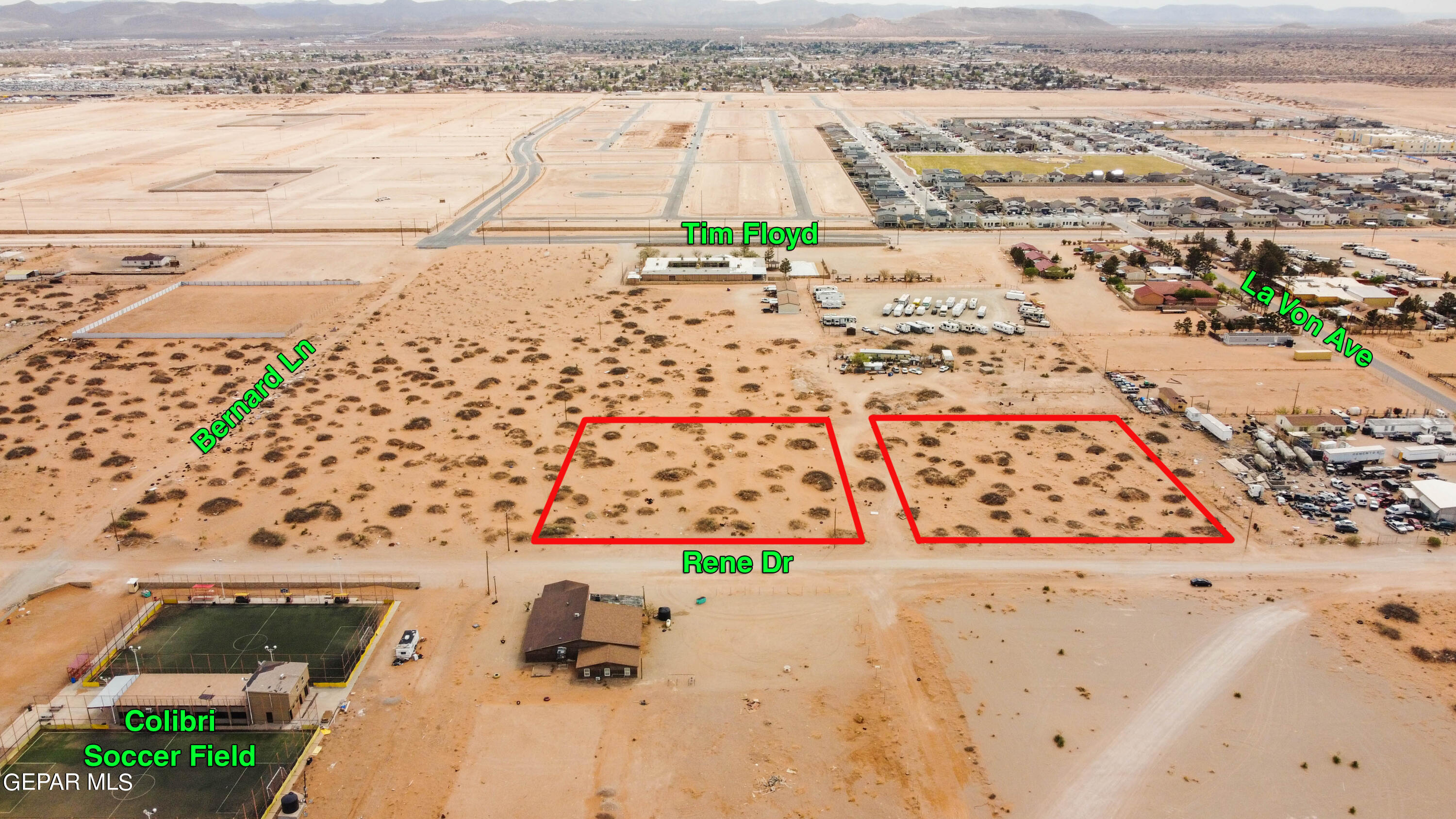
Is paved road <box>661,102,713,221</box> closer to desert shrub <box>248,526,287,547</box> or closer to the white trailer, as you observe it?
desert shrub <box>248,526,287,547</box>

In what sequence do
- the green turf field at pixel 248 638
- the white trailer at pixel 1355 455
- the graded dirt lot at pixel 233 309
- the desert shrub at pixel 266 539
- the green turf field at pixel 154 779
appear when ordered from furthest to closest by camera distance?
the graded dirt lot at pixel 233 309
the white trailer at pixel 1355 455
the desert shrub at pixel 266 539
the green turf field at pixel 248 638
the green turf field at pixel 154 779

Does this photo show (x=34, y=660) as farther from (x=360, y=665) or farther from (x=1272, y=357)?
(x=1272, y=357)

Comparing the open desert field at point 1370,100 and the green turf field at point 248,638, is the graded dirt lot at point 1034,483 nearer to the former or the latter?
the green turf field at point 248,638

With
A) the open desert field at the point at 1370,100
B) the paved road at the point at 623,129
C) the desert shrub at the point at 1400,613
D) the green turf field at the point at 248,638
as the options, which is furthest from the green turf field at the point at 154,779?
the open desert field at the point at 1370,100

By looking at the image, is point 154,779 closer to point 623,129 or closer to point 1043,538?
point 1043,538

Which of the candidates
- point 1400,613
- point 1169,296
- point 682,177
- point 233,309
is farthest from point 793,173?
point 1400,613

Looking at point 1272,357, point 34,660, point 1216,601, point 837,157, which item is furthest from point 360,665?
point 837,157

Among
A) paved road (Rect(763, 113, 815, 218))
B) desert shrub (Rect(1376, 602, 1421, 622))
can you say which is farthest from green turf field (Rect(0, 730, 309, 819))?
paved road (Rect(763, 113, 815, 218))
